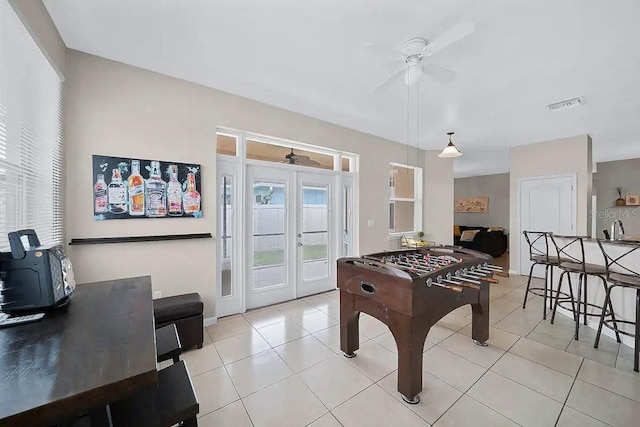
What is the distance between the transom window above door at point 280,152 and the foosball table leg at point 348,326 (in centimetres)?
217

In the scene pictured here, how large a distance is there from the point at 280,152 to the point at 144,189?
178 cm

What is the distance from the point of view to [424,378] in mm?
2057

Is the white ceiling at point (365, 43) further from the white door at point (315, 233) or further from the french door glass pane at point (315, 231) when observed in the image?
the french door glass pane at point (315, 231)

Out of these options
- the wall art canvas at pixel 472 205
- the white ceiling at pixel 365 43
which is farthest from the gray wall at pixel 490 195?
the white ceiling at pixel 365 43

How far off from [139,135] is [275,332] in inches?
98.9

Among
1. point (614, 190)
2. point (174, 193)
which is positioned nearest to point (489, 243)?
point (614, 190)

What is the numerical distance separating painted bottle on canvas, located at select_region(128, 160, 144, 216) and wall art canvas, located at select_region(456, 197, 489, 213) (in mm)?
10400

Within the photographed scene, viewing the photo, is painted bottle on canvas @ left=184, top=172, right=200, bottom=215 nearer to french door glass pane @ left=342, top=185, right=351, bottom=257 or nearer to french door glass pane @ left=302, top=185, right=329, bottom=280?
french door glass pane @ left=302, top=185, right=329, bottom=280

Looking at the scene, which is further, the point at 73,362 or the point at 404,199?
the point at 404,199

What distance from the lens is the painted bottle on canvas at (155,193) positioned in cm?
256

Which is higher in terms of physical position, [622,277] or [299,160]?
[299,160]

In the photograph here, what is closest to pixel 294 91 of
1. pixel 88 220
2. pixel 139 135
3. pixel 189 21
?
pixel 189 21

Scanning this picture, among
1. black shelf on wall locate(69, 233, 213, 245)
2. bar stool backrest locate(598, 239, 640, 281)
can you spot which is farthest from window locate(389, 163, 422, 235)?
black shelf on wall locate(69, 233, 213, 245)

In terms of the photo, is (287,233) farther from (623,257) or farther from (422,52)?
(623,257)
